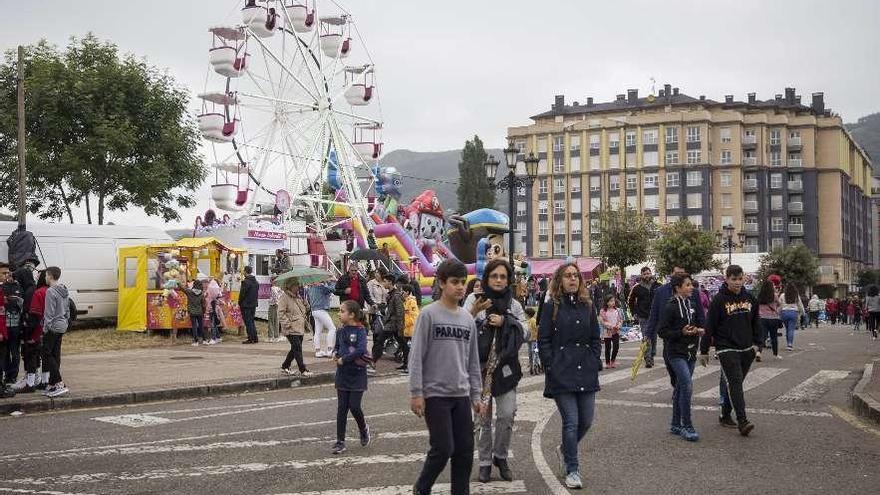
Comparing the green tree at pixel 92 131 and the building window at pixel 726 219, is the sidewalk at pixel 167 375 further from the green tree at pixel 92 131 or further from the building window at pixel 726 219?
the building window at pixel 726 219

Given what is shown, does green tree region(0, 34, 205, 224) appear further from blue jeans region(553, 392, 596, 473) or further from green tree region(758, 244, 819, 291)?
green tree region(758, 244, 819, 291)

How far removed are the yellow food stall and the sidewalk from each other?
6.29 feet

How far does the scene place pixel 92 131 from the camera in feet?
107

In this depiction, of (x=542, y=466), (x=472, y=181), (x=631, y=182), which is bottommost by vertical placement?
(x=542, y=466)

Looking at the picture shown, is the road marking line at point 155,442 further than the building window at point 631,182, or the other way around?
the building window at point 631,182

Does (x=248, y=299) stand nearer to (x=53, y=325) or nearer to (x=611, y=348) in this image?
(x=611, y=348)

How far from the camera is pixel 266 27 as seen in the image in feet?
104

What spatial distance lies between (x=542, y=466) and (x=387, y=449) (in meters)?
1.63

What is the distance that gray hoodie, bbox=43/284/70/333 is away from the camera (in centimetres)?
1180

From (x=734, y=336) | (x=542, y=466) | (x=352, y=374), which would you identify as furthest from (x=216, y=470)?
(x=734, y=336)

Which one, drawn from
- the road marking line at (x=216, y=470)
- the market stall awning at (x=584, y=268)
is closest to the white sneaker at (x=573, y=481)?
the road marking line at (x=216, y=470)

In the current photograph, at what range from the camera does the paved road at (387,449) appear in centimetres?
673

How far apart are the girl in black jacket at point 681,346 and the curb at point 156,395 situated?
712cm

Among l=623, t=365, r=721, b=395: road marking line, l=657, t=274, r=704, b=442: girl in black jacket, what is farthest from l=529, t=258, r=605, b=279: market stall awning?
l=657, t=274, r=704, b=442: girl in black jacket
